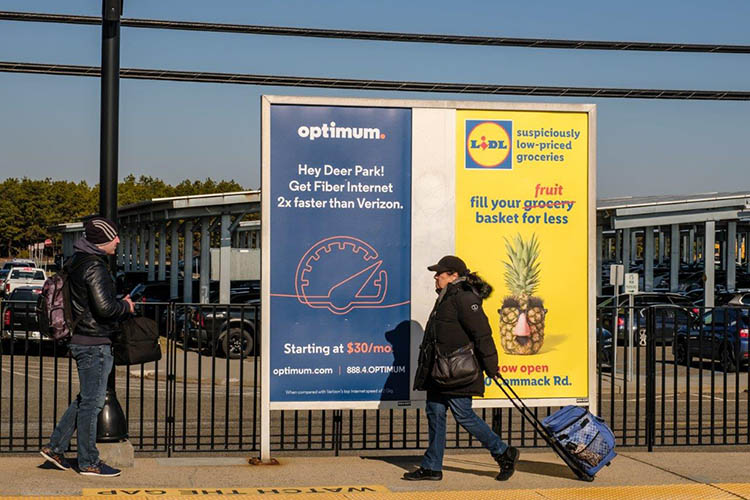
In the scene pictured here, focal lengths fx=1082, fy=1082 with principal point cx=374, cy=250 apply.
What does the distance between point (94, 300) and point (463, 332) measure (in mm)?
2685

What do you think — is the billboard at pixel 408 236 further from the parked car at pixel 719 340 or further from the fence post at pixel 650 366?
the parked car at pixel 719 340

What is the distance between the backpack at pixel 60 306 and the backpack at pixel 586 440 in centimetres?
372

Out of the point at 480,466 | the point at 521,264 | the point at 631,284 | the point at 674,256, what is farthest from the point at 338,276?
the point at 674,256

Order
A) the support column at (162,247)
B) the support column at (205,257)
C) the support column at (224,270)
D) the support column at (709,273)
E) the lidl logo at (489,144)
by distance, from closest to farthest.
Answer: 1. the lidl logo at (489,144)
2. the support column at (224,270)
3. the support column at (205,257)
4. the support column at (709,273)
5. the support column at (162,247)

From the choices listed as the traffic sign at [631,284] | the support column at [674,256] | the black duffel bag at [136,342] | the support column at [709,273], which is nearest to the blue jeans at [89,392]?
the black duffel bag at [136,342]

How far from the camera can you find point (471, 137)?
8.95m

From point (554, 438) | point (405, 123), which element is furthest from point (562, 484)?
point (405, 123)

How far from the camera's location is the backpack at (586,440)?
323 inches

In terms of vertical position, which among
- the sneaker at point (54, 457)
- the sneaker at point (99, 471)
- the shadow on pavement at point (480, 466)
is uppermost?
the sneaker at point (54, 457)

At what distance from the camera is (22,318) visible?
39.7 ft

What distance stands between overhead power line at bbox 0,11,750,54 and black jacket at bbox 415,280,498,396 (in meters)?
3.55

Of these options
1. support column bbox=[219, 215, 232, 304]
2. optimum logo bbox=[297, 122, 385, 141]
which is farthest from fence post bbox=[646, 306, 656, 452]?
support column bbox=[219, 215, 232, 304]

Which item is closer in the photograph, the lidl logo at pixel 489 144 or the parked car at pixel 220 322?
the lidl logo at pixel 489 144

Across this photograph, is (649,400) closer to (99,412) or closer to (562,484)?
A: (562,484)
